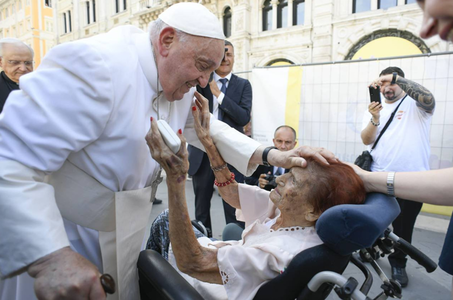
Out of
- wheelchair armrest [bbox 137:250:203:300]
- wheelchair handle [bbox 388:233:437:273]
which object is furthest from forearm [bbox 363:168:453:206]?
wheelchair armrest [bbox 137:250:203:300]

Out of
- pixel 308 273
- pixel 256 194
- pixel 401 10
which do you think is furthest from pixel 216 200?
pixel 401 10

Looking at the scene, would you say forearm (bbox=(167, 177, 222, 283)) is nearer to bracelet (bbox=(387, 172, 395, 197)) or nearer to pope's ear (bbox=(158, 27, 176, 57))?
pope's ear (bbox=(158, 27, 176, 57))

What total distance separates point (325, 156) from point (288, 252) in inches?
21.3

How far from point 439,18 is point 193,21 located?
90 centimetres

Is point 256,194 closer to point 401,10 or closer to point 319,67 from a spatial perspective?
point 319,67

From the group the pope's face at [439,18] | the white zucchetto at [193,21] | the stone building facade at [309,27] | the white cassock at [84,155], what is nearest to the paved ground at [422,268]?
the white cassock at [84,155]

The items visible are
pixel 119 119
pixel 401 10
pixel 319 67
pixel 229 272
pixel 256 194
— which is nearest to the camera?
pixel 119 119

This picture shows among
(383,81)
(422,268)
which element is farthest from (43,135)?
(422,268)

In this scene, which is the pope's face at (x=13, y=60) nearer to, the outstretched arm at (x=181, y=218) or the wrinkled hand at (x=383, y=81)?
the outstretched arm at (x=181, y=218)

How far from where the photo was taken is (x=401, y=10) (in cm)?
996

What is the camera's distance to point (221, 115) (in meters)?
3.20

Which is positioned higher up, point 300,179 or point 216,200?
point 300,179

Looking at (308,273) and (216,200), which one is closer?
(308,273)

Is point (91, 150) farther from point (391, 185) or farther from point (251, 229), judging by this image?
point (391, 185)
